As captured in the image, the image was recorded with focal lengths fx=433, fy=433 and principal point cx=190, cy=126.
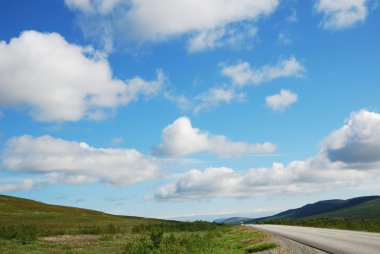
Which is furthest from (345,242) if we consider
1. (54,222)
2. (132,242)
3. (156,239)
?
(54,222)

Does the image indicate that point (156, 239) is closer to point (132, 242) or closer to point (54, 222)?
point (132, 242)

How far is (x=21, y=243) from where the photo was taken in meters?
39.7

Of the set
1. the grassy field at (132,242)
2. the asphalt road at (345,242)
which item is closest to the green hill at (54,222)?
the grassy field at (132,242)

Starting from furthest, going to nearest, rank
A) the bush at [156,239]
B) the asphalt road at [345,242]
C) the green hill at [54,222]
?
the green hill at [54,222]
the bush at [156,239]
the asphalt road at [345,242]

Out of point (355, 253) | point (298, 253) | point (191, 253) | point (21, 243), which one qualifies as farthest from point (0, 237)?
point (355, 253)

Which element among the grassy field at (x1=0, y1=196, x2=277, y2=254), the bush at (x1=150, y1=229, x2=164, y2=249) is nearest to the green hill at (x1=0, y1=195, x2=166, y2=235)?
the grassy field at (x1=0, y1=196, x2=277, y2=254)

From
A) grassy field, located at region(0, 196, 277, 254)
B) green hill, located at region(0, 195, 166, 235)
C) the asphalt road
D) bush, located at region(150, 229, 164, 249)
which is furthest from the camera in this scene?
green hill, located at region(0, 195, 166, 235)

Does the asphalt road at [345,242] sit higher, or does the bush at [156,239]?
the bush at [156,239]

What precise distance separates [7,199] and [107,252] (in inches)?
4384

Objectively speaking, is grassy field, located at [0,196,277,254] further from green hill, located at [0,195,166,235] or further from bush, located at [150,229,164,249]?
green hill, located at [0,195,166,235]

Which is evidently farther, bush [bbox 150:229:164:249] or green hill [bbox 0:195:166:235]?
green hill [bbox 0:195:166:235]

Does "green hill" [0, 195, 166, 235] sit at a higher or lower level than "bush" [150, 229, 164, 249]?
higher

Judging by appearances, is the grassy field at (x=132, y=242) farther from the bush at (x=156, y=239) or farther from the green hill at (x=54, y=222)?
the green hill at (x=54, y=222)

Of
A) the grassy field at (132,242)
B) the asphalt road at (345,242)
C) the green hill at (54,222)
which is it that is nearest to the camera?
the asphalt road at (345,242)
